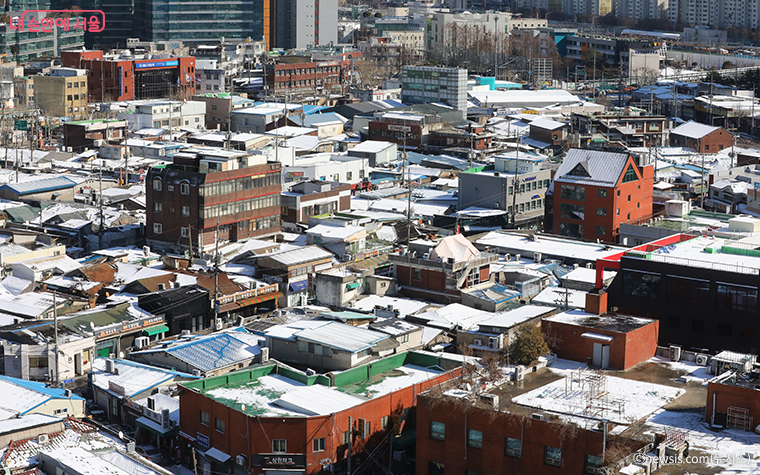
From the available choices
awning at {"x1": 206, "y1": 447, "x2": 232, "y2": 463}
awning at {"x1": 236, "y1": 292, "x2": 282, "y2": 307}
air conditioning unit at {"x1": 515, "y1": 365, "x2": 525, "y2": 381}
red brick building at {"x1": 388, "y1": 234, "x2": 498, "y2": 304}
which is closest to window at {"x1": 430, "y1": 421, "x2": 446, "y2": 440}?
air conditioning unit at {"x1": 515, "y1": 365, "x2": 525, "y2": 381}

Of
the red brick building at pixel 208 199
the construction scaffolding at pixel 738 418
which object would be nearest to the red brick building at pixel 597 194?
the red brick building at pixel 208 199

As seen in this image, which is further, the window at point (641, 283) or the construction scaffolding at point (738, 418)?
the window at point (641, 283)

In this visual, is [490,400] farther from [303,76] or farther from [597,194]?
[303,76]

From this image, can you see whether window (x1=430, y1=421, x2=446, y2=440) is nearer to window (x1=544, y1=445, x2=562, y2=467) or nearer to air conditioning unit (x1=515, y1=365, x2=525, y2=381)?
window (x1=544, y1=445, x2=562, y2=467)

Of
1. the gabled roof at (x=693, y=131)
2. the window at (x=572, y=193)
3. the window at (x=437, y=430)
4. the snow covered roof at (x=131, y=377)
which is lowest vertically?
the snow covered roof at (x=131, y=377)

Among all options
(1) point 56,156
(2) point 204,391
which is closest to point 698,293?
(2) point 204,391

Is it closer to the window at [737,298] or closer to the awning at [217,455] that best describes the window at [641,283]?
the window at [737,298]
